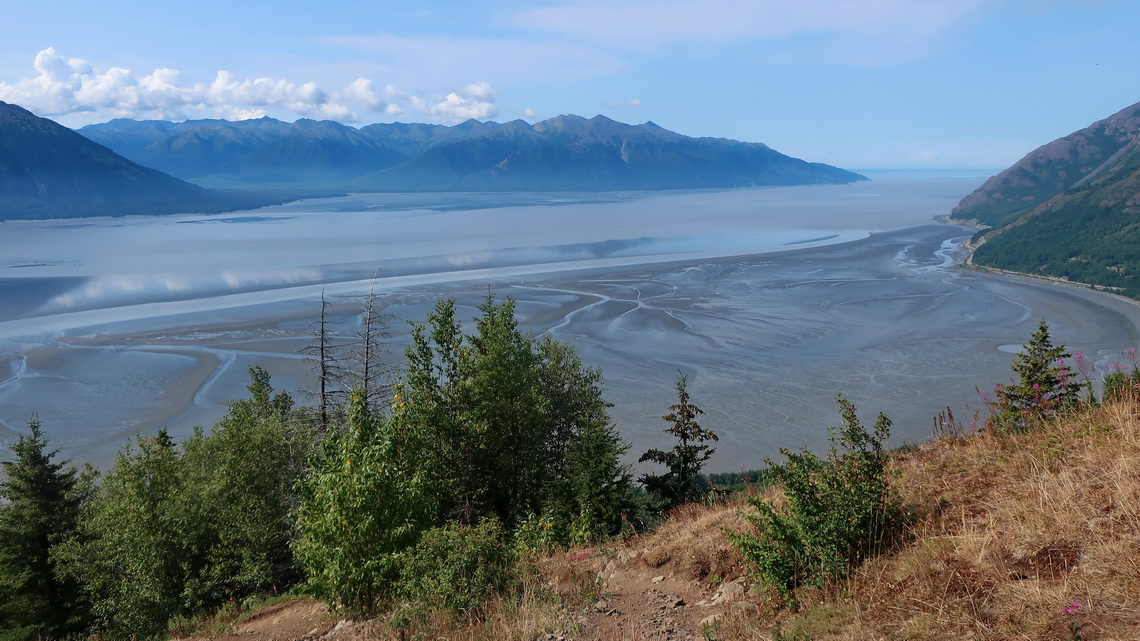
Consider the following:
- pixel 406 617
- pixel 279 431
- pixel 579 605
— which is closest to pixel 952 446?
pixel 579 605

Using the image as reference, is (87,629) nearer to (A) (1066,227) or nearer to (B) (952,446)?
(B) (952,446)

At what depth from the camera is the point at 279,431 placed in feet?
60.3

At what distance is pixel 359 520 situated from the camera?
9.31 metres

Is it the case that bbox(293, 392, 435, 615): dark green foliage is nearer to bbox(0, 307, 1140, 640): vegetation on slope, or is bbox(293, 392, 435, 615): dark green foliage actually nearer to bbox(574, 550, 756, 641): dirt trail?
bbox(0, 307, 1140, 640): vegetation on slope

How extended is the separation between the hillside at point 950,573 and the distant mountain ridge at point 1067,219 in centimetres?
8399

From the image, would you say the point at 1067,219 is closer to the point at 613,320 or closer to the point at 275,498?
the point at 613,320

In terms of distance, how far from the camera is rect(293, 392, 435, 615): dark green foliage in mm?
9195

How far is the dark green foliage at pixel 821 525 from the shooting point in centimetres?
647

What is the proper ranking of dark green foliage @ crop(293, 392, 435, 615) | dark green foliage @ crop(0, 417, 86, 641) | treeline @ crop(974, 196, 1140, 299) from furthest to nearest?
treeline @ crop(974, 196, 1140, 299)
dark green foliage @ crop(0, 417, 86, 641)
dark green foliage @ crop(293, 392, 435, 615)

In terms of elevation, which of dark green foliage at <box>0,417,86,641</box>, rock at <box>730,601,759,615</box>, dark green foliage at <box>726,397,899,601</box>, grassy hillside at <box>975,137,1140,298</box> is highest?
grassy hillside at <box>975,137,1140,298</box>

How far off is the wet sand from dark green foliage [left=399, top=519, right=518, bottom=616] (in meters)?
23.8

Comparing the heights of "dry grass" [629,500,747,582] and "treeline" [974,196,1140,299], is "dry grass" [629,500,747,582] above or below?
below

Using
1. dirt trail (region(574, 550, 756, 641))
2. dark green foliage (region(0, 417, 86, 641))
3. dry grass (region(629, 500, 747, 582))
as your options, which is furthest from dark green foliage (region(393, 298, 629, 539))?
dark green foliage (region(0, 417, 86, 641))

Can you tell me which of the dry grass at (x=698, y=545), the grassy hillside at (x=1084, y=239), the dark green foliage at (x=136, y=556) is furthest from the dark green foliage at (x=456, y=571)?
the grassy hillside at (x=1084, y=239)
